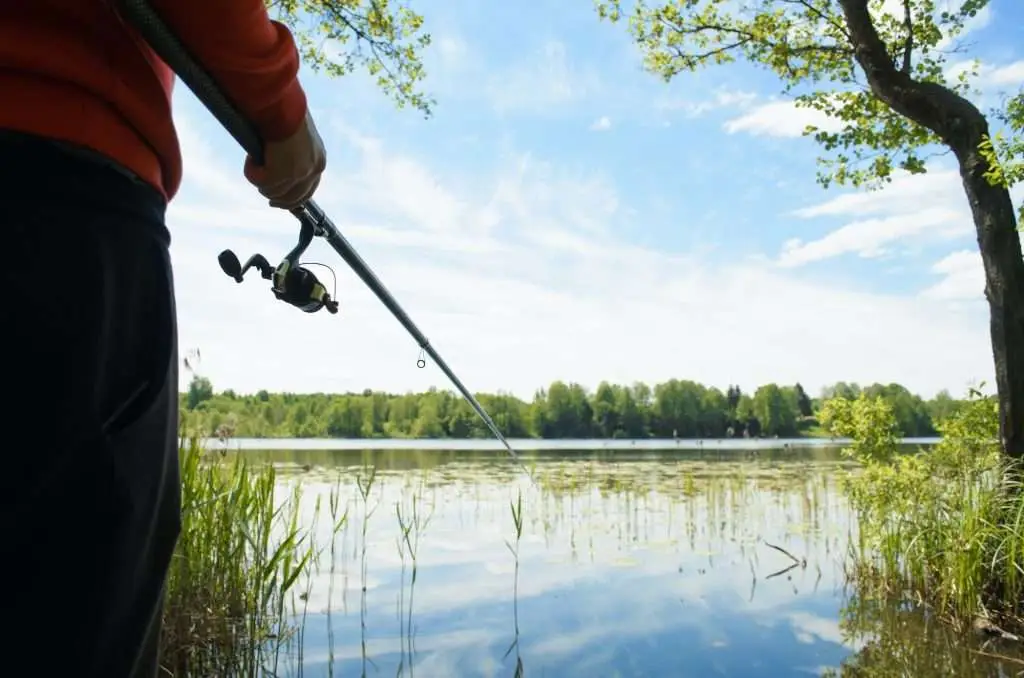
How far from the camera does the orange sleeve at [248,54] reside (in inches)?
35.2

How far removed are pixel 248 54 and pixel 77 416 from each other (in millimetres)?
499

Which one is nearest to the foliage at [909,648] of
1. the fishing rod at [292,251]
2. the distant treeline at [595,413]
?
the fishing rod at [292,251]

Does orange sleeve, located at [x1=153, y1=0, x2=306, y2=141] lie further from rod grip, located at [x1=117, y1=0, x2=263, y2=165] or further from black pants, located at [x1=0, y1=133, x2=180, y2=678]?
black pants, located at [x1=0, y1=133, x2=180, y2=678]

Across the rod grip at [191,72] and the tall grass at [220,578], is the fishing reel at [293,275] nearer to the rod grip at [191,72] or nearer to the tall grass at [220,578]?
the rod grip at [191,72]

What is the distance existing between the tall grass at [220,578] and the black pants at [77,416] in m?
3.08

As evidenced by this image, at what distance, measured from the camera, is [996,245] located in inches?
202

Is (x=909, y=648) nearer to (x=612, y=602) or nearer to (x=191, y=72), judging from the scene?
(x=612, y=602)

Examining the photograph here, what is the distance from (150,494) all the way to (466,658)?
3.71m

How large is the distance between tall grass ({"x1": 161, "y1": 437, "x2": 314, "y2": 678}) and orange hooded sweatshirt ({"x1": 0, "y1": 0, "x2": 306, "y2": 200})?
3.08m

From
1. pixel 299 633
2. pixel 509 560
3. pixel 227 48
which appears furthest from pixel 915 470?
pixel 227 48

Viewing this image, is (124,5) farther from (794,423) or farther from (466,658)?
(794,423)

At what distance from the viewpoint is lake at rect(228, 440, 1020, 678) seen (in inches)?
163

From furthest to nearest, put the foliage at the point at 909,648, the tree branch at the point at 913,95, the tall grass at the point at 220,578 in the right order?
the tree branch at the point at 913,95, the foliage at the point at 909,648, the tall grass at the point at 220,578

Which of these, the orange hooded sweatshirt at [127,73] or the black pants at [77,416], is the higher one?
the orange hooded sweatshirt at [127,73]
